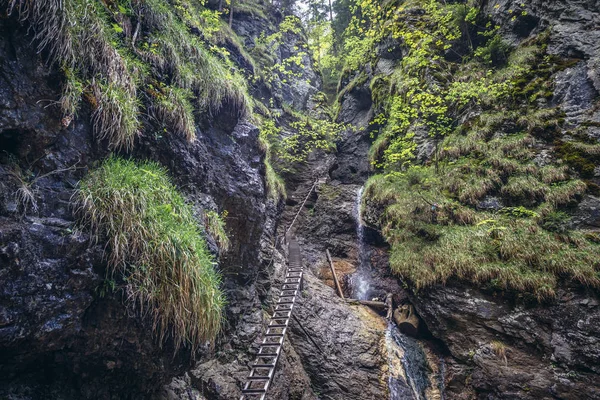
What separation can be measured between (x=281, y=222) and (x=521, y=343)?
33.7 ft

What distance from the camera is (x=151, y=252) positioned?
3.98 m

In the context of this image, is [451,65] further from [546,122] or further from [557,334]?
[557,334]

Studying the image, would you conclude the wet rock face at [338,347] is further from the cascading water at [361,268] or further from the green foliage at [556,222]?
the green foliage at [556,222]

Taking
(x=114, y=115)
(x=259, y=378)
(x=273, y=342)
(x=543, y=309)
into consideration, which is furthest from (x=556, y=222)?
(x=114, y=115)

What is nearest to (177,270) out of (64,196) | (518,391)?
(64,196)

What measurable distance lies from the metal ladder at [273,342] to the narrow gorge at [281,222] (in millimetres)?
149

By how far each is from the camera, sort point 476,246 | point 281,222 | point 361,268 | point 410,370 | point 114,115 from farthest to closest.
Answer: point 281,222 → point 361,268 → point 476,246 → point 410,370 → point 114,115

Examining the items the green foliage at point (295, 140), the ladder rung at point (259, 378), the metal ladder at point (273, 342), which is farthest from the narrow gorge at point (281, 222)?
the green foliage at point (295, 140)

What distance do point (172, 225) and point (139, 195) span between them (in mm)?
640

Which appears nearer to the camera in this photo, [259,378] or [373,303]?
[259,378]

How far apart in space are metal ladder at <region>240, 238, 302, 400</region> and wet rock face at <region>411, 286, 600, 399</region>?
4.24 metres

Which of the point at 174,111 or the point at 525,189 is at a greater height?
the point at 525,189

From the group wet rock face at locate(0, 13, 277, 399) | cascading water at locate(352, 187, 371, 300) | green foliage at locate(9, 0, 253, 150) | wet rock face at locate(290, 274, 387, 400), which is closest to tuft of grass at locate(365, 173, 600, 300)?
cascading water at locate(352, 187, 371, 300)

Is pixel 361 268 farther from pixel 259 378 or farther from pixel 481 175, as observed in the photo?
pixel 259 378
